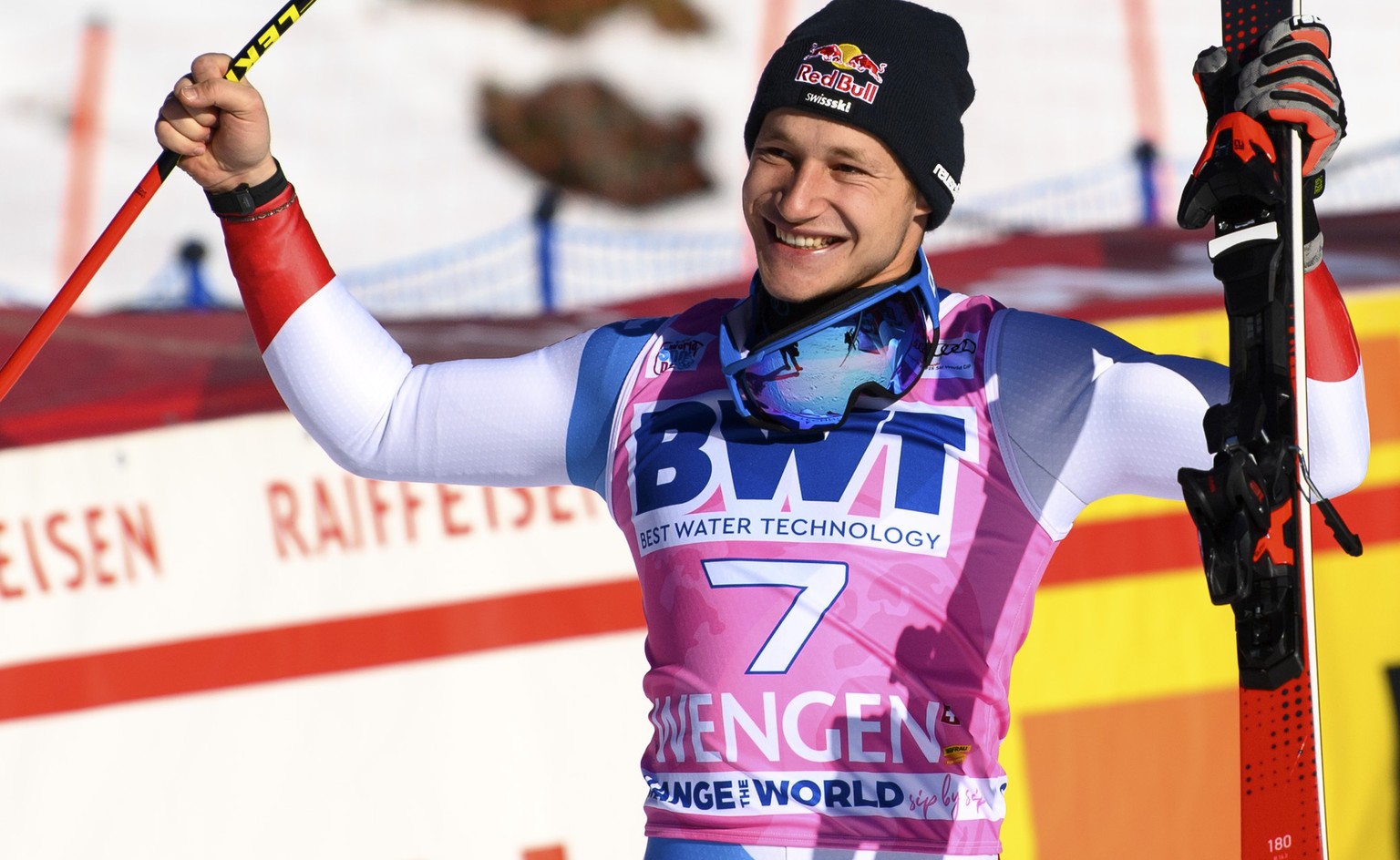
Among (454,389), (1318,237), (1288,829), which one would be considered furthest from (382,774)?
(1318,237)

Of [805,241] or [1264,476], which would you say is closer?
[1264,476]

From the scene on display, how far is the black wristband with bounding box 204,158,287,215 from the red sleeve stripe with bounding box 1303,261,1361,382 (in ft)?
3.95

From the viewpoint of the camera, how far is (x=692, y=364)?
185 centimetres

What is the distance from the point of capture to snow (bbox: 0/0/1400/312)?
240 inches

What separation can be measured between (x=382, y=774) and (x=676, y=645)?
5.23 ft

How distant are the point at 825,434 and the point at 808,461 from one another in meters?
0.04

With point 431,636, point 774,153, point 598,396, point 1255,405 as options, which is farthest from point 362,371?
point 431,636

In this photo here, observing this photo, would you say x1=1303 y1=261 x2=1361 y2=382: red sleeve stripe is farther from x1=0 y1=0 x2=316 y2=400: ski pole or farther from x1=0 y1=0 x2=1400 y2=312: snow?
x1=0 y1=0 x2=1400 y2=312: snow

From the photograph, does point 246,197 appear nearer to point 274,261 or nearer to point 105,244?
point 274,261

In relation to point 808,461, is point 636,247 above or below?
above

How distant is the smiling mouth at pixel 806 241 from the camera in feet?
5.73

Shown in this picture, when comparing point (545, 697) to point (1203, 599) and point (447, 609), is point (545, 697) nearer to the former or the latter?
point (447, 609)

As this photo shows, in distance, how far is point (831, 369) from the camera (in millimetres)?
1744

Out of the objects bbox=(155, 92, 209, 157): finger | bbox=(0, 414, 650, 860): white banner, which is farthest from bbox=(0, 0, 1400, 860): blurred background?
bbox=(155, 92, 209, 157): finger
